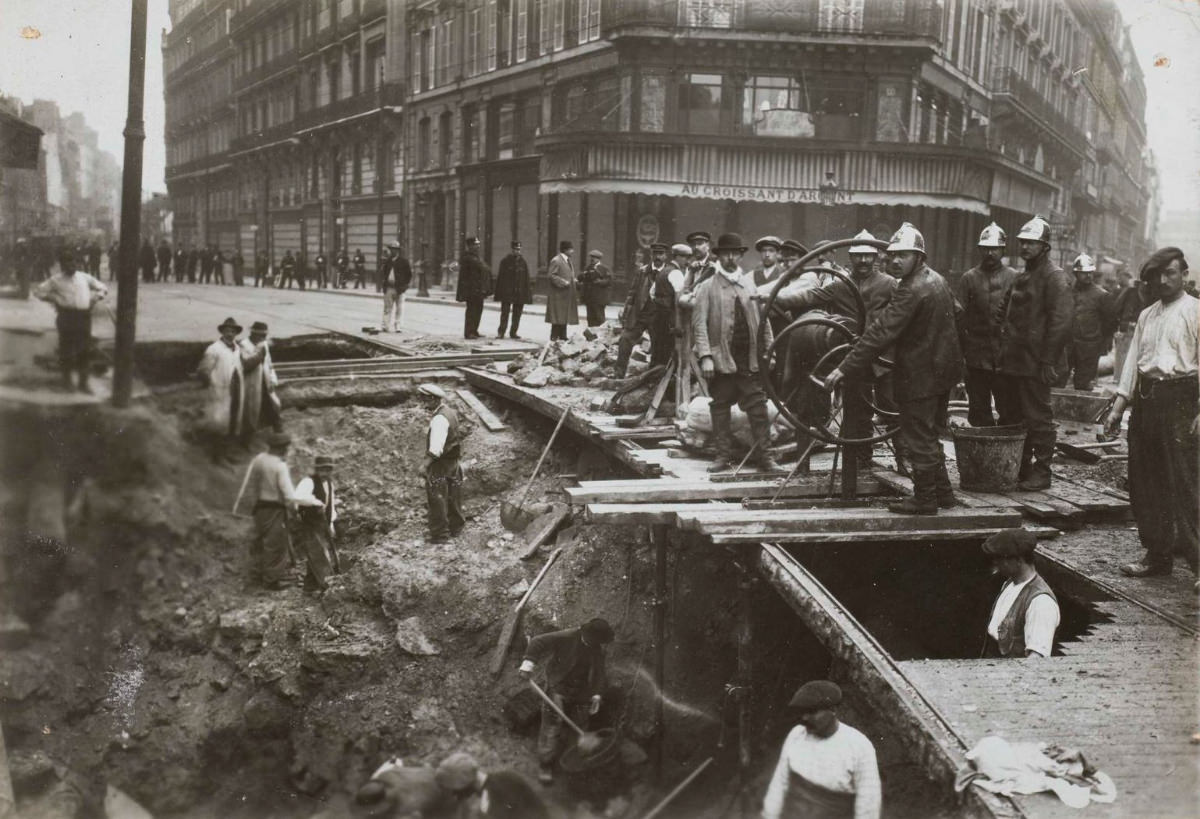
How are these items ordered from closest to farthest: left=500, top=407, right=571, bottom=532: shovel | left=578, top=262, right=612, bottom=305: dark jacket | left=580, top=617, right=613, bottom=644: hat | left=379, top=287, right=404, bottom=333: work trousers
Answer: left=580, top=617, right=613, bottom=644: hat, left=379, top=287, right=404, bottom=333: work trousers, left=500, top=407, right=571, bottom=532: shovel, left=578, top=262, right=612, bottom=305: dark jacket

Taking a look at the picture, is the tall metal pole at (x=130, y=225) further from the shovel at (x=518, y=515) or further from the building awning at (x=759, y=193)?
the building awning at (x=759, y=193)

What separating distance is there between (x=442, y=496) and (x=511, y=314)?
291cm

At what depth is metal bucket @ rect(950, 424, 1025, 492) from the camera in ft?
21.1

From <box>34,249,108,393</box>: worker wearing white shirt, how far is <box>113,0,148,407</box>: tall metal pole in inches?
6.8

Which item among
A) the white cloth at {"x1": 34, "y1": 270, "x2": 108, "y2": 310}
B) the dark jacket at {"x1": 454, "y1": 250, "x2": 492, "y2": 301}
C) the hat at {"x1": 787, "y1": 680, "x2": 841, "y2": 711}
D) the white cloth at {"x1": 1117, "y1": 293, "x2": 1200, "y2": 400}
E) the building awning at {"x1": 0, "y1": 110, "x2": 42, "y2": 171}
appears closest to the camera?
the hat at {"x1": 787, "y1": 680, "x2": 841, "y2": 711}

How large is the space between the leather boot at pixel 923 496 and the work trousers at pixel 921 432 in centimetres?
3

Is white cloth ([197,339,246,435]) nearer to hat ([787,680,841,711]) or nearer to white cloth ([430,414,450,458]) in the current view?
white cloth ([430,414,450,458])

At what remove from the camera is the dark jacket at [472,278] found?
30.3 feet

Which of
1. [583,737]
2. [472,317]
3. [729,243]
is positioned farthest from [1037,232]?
[472,317]

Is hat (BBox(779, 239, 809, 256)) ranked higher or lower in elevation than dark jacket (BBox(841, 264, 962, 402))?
higher

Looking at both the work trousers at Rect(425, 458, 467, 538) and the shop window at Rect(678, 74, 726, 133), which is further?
the shop window at Rect(678, 74, 726, 133)

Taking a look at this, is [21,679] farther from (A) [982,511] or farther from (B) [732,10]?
(B) [732,10]

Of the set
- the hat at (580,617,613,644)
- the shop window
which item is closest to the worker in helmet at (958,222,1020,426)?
the hat at (580,617,613,644)

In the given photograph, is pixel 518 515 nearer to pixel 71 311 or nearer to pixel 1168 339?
pixel 71 311
